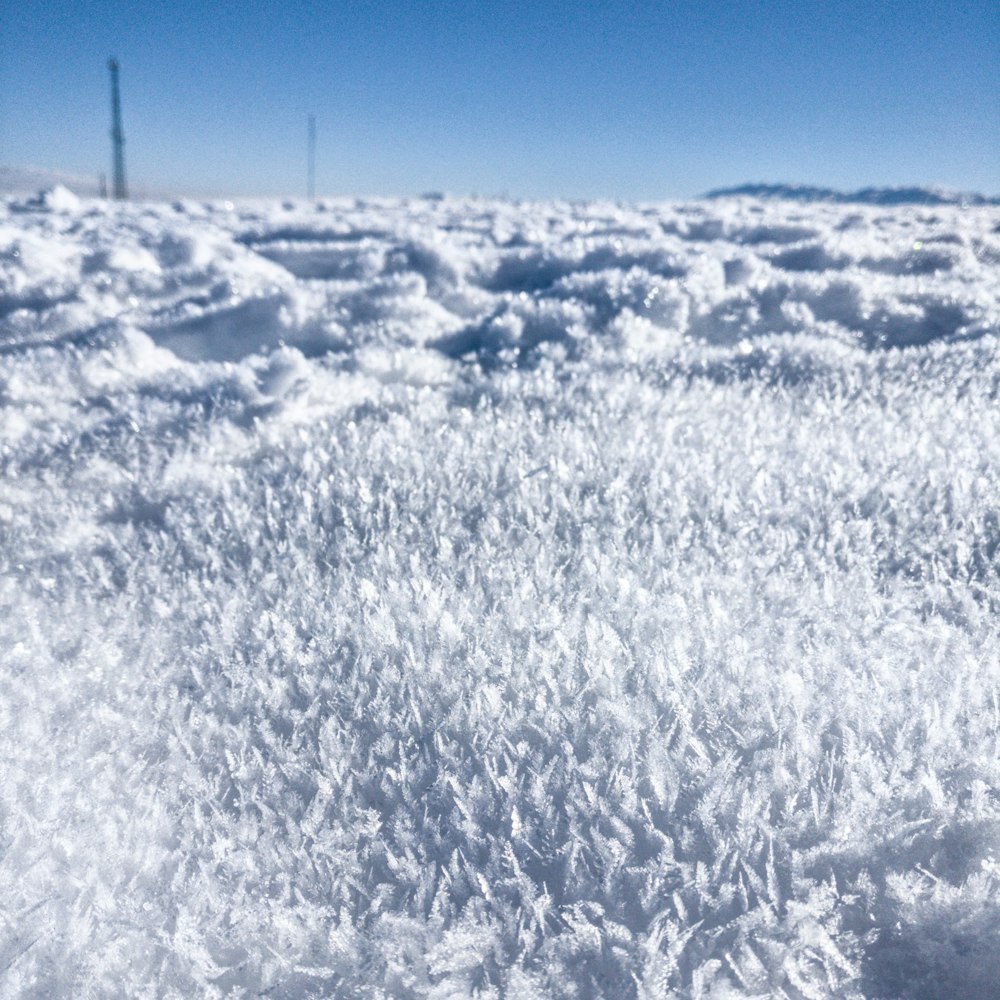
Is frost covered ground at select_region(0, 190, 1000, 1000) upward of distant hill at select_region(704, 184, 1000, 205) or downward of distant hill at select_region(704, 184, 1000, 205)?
downward

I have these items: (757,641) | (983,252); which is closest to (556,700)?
(757,641)

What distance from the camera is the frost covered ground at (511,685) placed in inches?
73.6

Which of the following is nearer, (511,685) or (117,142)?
(511,685)

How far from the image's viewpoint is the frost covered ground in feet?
6.14

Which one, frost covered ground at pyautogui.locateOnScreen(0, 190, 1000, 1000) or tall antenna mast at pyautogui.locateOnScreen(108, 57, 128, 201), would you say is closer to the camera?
frost covered ground at pyautogui.locateOnScreen(0, 190, 1000, 1000)

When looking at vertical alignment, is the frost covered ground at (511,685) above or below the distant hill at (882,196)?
below

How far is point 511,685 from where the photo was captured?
250 centimetres

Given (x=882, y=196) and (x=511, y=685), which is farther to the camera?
(x=882, y=196)

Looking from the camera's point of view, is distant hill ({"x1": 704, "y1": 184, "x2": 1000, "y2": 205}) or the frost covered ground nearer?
the frost covered ground

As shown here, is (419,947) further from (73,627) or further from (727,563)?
(73,627)

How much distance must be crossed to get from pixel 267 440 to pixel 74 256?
802 cm

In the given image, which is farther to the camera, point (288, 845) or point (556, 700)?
point (556, 700)

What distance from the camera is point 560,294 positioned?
7965 millimetres

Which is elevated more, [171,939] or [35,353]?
[35,353]
